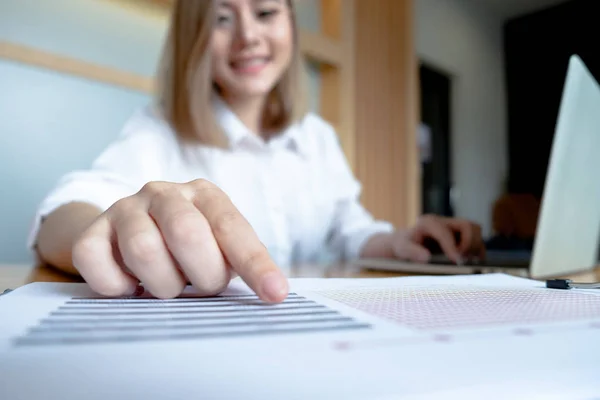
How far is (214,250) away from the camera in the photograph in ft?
0.72

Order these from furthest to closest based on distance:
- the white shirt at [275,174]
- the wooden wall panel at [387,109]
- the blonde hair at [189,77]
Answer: the wooden wall panel at [387,109] < the blonde hair at [189,77] < the white shirt at [275,174]

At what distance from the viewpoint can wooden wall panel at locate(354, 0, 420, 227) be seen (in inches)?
67.5

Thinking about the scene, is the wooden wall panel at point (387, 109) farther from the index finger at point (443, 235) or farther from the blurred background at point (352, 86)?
the index finger at point (443, 235)

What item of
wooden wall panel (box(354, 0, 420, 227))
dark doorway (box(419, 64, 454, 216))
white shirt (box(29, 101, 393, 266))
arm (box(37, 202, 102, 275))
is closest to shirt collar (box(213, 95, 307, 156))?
white shirt (box(29, 101, 393, 266))

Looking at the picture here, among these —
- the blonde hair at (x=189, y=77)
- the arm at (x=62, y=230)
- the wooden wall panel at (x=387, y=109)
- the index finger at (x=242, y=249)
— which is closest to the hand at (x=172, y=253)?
the index finger at (x=242, y=249)

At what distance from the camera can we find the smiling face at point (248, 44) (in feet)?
2.84

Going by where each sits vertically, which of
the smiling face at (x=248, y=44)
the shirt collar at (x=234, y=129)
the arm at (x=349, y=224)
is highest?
the smiling face at (x=248, y=44)

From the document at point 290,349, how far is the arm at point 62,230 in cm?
20

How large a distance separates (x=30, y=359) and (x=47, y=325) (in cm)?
4

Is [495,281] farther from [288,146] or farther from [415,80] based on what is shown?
[415,80]

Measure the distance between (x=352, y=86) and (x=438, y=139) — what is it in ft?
2.07

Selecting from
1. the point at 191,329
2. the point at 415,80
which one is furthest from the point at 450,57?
the point at 191,329

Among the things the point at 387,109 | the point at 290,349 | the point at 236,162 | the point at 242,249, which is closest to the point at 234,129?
the point at 236,162

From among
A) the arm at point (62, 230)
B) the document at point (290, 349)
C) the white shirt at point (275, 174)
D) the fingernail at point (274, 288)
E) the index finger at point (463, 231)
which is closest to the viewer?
the document at point (290, 349)
